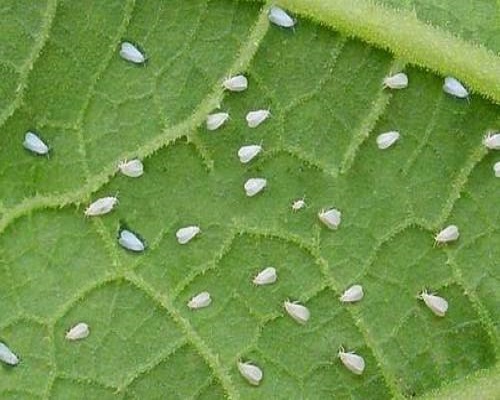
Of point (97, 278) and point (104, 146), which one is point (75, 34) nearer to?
point (104, 146)

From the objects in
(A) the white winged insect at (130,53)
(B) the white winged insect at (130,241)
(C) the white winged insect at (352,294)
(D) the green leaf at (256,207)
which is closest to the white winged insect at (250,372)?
(D) the green leaf at (256,207)

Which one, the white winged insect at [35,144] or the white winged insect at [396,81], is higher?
the white winged insect at [35,144]

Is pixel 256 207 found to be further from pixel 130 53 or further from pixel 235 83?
pixel 130 53

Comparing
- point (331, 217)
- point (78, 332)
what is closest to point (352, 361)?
point (331, 217)

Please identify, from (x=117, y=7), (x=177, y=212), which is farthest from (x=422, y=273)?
(x=117, y=7)

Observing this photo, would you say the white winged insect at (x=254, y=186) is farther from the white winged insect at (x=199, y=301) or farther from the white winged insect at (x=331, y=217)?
the white winged insect at (x=199, y=301)

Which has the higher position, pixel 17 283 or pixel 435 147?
pixel 17 283
